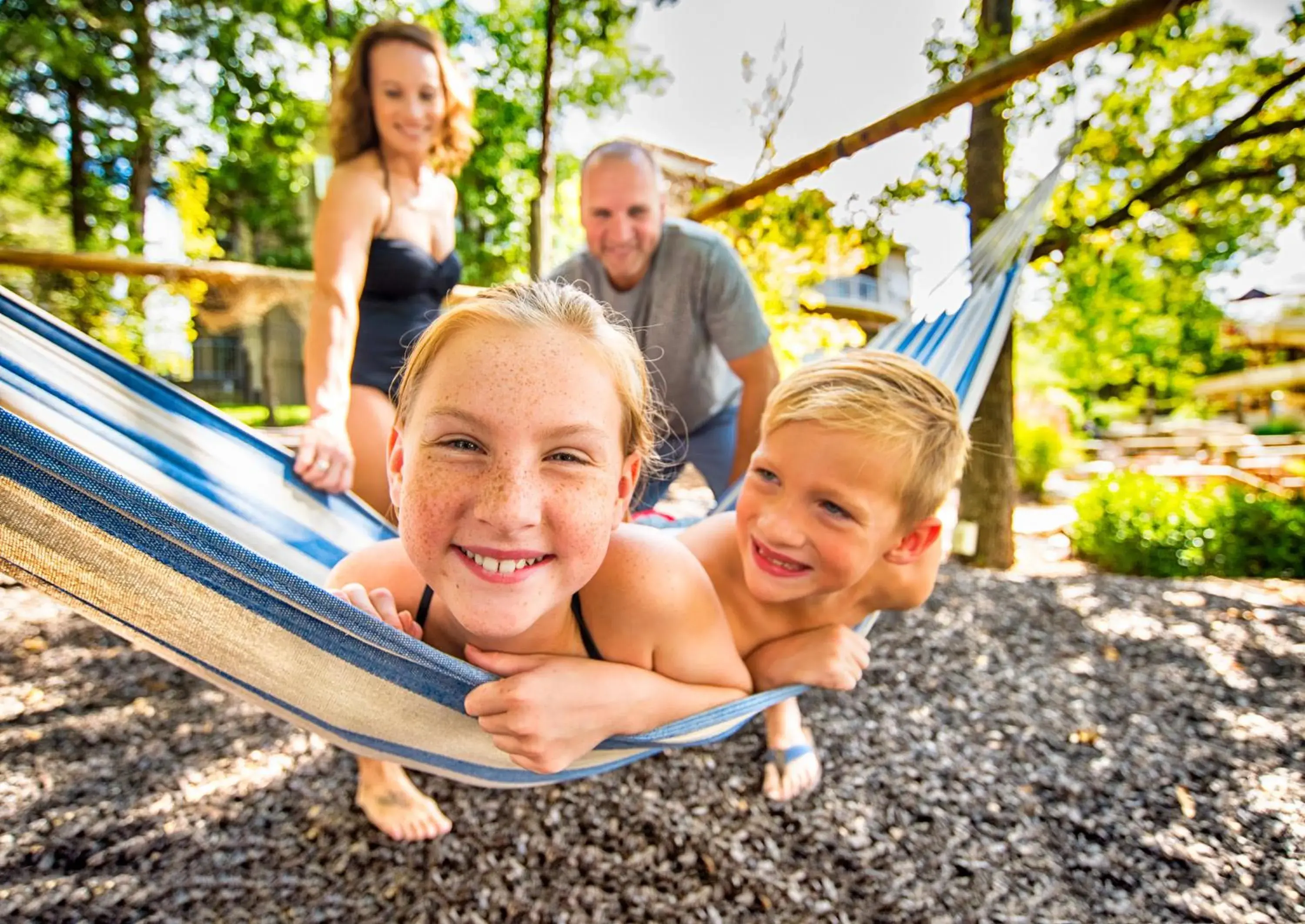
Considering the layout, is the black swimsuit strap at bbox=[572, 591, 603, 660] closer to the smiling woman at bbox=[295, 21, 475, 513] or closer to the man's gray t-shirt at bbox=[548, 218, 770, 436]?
the smiling woman at bbox=[295, 21, 475, 513]

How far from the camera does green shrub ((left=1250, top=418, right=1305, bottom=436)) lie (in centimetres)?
1293

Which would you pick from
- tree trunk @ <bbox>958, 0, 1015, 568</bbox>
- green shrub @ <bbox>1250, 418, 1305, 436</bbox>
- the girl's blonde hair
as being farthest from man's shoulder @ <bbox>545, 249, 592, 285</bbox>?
green shrub @ <bbox>1250, 418, 1305, 436</bbox>

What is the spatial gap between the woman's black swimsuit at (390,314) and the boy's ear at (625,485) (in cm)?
115

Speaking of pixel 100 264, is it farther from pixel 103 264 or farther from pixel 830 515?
pixel 830 515

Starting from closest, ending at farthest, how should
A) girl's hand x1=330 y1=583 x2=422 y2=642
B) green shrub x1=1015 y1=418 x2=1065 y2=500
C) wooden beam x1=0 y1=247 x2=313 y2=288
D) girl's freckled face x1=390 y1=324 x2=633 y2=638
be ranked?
girl's freckled face x1=390 y1=324 x2=633 y2=638 < girl's hand x1=330 y1=583 x2=422 y2=642 < wooden beam x1=0 y1=247 x2=313 y2=288 < green shrub x1=1015 y1=418 x2=1065 y2=500

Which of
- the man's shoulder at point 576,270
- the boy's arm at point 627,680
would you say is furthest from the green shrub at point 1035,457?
the boy's arm at point 627,680

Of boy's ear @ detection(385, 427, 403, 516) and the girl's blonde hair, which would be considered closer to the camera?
boy's ear @ detection(385, 427, 403, 516)

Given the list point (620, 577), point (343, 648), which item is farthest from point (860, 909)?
point (343, 648)

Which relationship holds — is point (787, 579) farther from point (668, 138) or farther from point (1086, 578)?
point (668, 138)

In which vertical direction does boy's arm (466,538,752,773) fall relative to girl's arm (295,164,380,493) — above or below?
below

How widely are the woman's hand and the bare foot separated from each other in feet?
2.20

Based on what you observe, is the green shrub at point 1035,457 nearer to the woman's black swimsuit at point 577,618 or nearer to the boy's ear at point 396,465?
the woman's black swimsuit at point 577,618

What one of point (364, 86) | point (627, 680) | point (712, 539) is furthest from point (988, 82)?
point (627, 680)

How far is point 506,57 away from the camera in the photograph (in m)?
8.83
